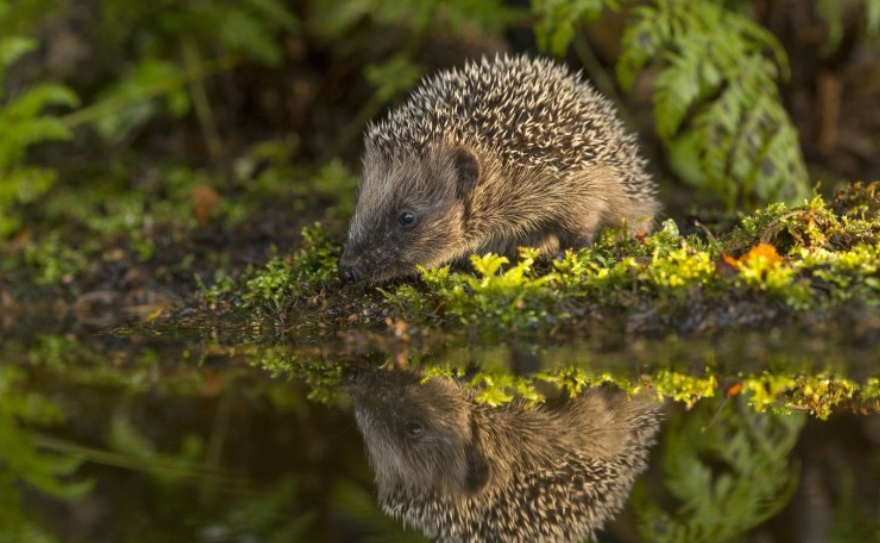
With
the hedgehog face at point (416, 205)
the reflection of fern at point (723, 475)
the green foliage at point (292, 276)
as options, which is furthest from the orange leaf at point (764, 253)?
the green foliage at point (292, 276)

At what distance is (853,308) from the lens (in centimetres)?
491

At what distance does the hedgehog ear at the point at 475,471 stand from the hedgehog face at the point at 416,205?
2.59m

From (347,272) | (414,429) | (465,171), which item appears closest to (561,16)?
(465,171)

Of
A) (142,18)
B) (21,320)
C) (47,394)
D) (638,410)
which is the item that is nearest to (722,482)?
(638,410)

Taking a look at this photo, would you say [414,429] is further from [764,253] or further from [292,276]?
[292,276]

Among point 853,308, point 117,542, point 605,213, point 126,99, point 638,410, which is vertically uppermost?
point 126,99

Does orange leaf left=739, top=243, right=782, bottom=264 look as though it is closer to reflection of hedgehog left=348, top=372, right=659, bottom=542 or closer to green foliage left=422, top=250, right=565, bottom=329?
green foliage left=422, top=250, right=565, bottom=329

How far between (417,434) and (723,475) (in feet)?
3.82

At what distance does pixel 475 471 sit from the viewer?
3766 millimetres

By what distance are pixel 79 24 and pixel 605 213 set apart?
24.2ft

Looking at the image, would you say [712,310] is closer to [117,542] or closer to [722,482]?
[722,482]

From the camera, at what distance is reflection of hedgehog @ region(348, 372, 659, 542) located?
11.4ft

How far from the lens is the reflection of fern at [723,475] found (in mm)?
3152

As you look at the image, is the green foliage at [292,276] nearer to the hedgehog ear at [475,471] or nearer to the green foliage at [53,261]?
the green foliage at [53,261]
